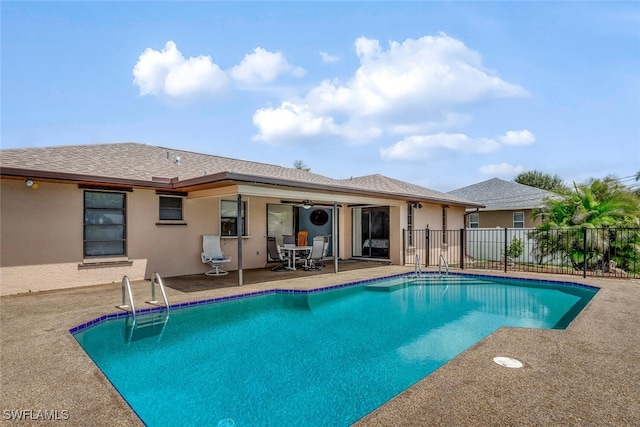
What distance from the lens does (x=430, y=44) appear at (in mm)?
10969

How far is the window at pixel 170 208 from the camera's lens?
34.4 ft

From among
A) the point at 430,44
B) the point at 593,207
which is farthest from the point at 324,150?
the point at 593,207

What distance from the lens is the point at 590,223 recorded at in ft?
40.1

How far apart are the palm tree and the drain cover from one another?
8852 mm

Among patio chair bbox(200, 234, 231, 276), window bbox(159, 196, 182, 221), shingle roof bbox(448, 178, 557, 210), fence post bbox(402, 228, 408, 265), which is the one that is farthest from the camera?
shingle roof bbox(448, 178, 557, 210)

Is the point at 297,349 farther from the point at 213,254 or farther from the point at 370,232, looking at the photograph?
the point at 370,232

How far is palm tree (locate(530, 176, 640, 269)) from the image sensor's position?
11.5 m

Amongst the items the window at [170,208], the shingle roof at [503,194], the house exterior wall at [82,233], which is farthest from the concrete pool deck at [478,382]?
the shingle roof at [503,194]

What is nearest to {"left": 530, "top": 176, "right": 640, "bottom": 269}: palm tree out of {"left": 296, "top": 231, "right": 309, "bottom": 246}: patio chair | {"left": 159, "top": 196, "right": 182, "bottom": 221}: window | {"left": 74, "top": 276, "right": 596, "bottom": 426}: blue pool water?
{"left": 74, "top": 276, "right": 596, "bottom": 426}: blue pool water

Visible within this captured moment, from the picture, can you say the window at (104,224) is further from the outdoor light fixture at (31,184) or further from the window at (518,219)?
the window at (518,219)

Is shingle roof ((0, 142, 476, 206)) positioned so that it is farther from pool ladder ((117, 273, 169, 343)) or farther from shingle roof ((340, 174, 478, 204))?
pool ladder ((117, 273, 169, 343))

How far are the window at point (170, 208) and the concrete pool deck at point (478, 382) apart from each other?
4.76 metres

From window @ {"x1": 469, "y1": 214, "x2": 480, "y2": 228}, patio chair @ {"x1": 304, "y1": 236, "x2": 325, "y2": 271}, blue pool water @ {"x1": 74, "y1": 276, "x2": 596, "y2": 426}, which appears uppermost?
window @ {"x1": 469, "y1": 214, "x2": 480, "y2": 228}

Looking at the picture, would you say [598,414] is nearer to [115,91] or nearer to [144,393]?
[144,393]
